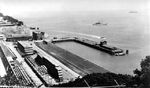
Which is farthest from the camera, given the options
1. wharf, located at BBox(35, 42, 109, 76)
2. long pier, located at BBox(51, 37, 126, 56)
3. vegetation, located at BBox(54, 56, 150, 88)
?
long pier, located at BBox(51, 37, 126, 56)

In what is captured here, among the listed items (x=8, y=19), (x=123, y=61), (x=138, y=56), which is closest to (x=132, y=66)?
(x=123, y=61)

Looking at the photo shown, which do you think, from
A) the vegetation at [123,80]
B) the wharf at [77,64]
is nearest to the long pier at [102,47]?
the wharf at [77,64]

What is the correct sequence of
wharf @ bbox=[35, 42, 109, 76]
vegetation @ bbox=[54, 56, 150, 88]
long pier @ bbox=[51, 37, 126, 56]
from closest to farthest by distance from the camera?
vegetation @ bbox=[54, 56, 150, 88] → wharf @ bbox=[35, 42, 109, 76] → long pier @ bbox=[51, 37, 126, 56]

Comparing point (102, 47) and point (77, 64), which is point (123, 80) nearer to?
point (77, 64)

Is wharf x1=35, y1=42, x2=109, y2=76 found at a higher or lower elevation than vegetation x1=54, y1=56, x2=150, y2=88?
lower

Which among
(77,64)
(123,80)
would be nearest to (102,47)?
(77,64)

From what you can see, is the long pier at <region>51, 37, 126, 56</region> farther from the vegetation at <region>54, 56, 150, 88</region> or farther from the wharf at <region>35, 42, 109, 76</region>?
the vegetation at <region>54, 56, 150, 88</region>

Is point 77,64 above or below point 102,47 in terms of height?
below

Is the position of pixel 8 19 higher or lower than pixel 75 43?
higher

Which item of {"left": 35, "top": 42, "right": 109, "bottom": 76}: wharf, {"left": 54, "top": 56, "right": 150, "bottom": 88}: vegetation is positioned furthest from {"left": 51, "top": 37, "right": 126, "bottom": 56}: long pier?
{"left": 54, "top": 56, "right": 150, "bottom": 88}: vegetation

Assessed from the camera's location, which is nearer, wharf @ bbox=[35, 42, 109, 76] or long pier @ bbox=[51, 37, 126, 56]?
wharf @ bbox=[35, 42, 109, 76]

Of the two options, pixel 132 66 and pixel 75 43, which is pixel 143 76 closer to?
pixel 132 66
